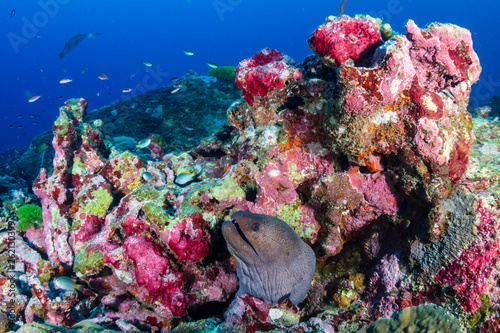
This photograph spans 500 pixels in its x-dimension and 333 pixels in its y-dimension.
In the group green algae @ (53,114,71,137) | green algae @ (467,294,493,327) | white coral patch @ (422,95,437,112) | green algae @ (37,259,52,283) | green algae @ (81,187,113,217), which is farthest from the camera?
green algae @ (53,114,71,137)

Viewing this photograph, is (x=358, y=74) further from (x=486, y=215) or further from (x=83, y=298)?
(x=83, y=298)

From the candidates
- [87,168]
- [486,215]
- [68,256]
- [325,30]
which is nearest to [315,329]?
[486,215]

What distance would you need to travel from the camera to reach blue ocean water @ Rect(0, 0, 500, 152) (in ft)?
385

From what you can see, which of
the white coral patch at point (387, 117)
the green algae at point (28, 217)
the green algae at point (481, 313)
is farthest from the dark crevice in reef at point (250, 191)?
the green algae at point (28, 217)

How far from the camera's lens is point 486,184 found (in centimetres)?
245

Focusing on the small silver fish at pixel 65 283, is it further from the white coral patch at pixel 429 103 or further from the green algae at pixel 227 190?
the white coral patch at pixel 429 103

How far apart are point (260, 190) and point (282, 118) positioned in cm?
105

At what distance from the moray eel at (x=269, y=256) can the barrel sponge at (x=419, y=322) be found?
761mm

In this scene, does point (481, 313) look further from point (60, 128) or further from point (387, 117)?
point (60, 128)

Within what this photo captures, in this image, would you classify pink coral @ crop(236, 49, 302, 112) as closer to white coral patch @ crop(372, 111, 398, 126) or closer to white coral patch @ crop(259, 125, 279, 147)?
white coral patch @ crop(259, 125, 279, 147)

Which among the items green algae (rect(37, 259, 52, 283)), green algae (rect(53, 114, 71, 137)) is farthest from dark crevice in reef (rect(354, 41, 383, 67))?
green algae (rect(53, 114, 71, 137))

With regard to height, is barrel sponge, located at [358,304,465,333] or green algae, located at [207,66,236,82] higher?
green algae, located at [207,66,236,82]

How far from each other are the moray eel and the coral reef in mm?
303

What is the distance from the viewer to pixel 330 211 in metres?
3.21
